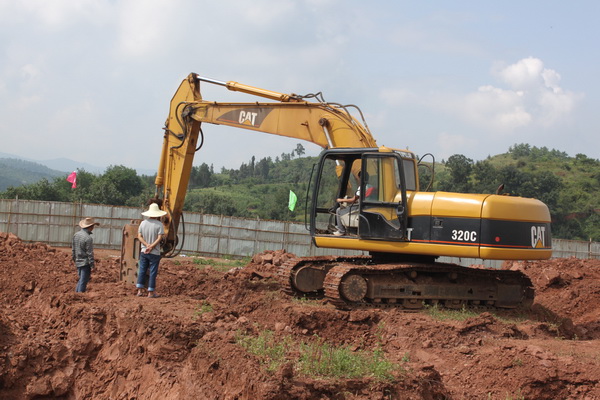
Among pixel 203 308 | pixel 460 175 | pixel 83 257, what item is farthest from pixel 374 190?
pixel 460 175

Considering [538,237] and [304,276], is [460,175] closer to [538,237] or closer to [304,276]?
[538,237]

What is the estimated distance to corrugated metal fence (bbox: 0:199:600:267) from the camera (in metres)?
24.8

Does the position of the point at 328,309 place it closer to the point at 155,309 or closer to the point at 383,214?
the point at 383,214

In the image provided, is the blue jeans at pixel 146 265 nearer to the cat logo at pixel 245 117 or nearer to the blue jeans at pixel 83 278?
the blue jeans at pixel 83 278

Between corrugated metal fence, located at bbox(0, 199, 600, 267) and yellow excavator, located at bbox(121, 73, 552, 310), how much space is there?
13011 mm

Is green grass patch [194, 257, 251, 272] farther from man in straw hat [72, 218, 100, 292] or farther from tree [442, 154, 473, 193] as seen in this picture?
tree [442, 154, 473, 193]

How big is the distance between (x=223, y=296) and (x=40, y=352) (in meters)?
3.66

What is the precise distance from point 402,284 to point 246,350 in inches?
162

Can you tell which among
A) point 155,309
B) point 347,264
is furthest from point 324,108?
point 155,309

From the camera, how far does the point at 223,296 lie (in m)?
11.1

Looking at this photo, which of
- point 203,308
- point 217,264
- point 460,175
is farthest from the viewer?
point 460,175

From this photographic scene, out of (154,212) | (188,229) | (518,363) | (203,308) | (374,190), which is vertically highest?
(374,190)

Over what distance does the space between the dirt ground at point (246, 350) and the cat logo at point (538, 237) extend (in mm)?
1249

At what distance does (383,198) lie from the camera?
1021 cm
